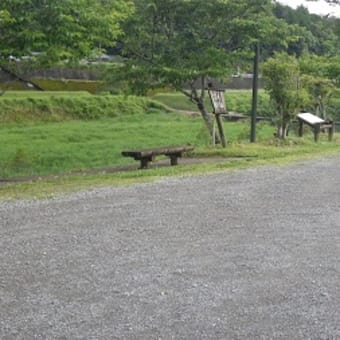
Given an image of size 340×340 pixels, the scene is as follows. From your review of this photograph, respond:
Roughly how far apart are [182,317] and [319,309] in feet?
2.53

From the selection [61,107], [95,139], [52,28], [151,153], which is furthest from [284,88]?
[61,107]

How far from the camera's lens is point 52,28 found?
8062mm

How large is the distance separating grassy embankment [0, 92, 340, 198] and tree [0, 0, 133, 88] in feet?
5.64

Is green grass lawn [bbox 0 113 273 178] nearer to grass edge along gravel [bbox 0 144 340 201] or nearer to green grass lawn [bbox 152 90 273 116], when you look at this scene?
grass edge along gravel [bbox 0 144 340 201]

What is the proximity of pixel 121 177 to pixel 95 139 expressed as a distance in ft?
37.4

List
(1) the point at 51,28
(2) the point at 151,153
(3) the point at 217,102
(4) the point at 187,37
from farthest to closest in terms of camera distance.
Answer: (4) the point at 187,37, (3) the point at 217,102, (2) the point at 151,153, (1) the point at 51,28

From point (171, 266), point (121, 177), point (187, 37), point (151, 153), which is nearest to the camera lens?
point (171, 266)

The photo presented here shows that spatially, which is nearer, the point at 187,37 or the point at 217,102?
the point at 217,102

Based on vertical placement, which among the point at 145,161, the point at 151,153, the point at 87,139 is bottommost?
the point at 87,139

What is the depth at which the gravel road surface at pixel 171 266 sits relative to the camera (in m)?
3.29

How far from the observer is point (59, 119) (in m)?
25.8

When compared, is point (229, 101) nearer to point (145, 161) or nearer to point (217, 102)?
point (217, 102)

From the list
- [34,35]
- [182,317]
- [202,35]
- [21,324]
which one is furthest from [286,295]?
[202,35]

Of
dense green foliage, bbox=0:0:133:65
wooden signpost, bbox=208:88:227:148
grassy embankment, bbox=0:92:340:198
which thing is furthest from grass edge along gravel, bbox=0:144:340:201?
dense green foliage, bbox=0:0:133:65
